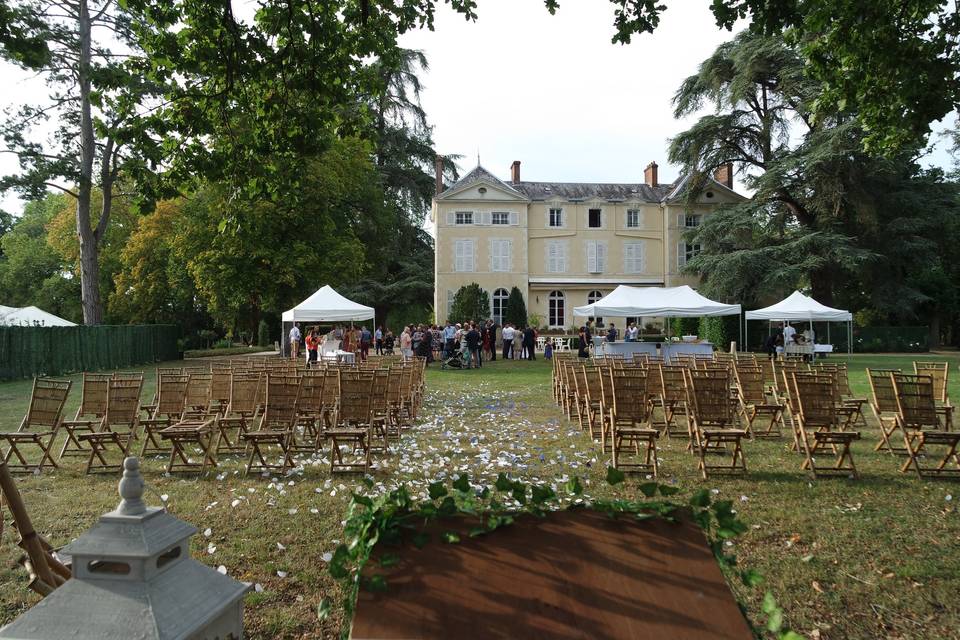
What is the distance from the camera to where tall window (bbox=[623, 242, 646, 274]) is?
4141 cm

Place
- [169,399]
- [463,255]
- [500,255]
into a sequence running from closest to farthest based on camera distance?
[169,399] → [463,255] → [500,255]

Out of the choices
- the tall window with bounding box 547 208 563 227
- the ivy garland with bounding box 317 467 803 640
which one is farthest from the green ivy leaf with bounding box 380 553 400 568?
the tall window with bounding box 547 208 563 227

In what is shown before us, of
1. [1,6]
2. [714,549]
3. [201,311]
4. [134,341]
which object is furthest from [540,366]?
[201,311]

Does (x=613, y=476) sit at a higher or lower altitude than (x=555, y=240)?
lower

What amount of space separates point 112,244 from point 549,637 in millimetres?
47195

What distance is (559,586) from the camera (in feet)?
5.81

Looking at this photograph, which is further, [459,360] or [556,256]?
[556,256]

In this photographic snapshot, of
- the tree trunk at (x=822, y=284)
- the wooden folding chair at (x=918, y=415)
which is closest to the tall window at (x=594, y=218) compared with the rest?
the tree trunk at (x=822, y=284)

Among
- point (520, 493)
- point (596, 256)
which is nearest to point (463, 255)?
point (596, 256)

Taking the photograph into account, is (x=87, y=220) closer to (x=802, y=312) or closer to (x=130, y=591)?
(x=130, y=591)

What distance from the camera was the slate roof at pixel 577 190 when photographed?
134 ft

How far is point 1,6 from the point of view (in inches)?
205

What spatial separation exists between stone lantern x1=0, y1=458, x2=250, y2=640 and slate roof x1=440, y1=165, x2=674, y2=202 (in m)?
39.3

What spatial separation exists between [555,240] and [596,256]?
2830 millimetres
